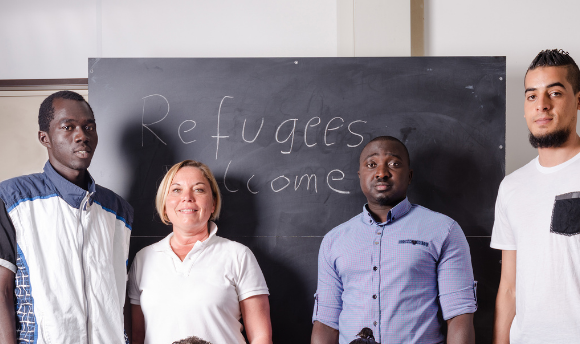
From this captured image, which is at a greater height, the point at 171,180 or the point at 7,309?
the point at 171,180

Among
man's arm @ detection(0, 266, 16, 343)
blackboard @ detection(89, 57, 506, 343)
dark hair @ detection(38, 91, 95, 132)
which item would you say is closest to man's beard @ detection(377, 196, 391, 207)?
blackboard @ detection(89, 57, 506, 343)

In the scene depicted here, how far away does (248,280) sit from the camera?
2025 mm

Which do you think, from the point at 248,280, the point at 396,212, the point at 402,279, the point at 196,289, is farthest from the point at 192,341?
the point at 396,212

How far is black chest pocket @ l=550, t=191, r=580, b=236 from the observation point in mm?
1626

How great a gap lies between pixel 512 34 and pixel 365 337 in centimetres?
194

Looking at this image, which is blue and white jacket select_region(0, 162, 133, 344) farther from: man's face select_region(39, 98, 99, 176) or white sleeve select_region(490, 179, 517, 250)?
white sleeve select_region(490, 179, 517, 250)

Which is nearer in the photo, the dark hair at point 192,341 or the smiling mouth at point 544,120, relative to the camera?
the smiling mouth at point 544,120

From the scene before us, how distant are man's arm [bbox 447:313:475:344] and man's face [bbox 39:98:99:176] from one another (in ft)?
5.40

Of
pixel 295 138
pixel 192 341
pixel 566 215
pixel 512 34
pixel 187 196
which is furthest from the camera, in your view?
pixel 512 34

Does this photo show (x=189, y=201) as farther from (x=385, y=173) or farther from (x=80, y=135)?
(x=385, y=173)

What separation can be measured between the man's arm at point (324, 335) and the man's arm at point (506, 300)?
0.66 meters

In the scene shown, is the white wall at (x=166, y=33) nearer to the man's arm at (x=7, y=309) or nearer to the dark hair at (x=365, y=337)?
the man's arm at (x=7, y=309)

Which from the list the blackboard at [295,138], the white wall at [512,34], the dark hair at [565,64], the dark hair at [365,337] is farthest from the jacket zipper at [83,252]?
the white wall at [512,34]

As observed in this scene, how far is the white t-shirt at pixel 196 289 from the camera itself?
1.90m
